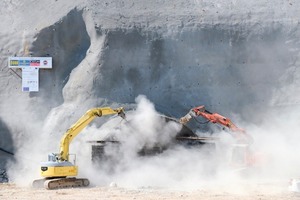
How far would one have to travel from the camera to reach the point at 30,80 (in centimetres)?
2436

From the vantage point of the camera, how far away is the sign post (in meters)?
24.3

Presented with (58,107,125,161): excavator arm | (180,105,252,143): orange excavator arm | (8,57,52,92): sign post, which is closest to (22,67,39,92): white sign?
(8,57,52,92): sign post

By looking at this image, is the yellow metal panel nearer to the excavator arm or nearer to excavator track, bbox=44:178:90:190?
excavator track, bbox=44:178:90:190

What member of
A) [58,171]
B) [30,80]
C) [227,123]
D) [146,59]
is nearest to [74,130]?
[58,171]

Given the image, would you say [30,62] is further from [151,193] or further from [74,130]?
[151,193]

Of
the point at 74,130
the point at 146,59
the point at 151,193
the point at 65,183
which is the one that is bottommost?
the point at 151,193

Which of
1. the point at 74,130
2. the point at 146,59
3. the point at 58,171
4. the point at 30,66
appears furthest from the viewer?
the point at 146,59

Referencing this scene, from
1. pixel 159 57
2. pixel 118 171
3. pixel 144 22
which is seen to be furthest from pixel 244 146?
pixel 144 22

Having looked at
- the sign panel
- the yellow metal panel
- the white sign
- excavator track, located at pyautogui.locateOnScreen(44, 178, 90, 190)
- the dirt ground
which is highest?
the sign panel

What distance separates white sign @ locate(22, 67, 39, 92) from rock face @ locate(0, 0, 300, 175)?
25cm

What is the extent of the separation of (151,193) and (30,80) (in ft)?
33.1

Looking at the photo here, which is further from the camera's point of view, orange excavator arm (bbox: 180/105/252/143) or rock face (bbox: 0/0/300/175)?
rock face (bbox: 0/0/300/175)

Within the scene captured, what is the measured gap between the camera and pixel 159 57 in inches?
977

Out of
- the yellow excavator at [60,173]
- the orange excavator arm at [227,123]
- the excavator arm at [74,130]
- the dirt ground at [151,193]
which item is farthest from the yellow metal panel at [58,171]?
the orange excavator arm at [227,123]
